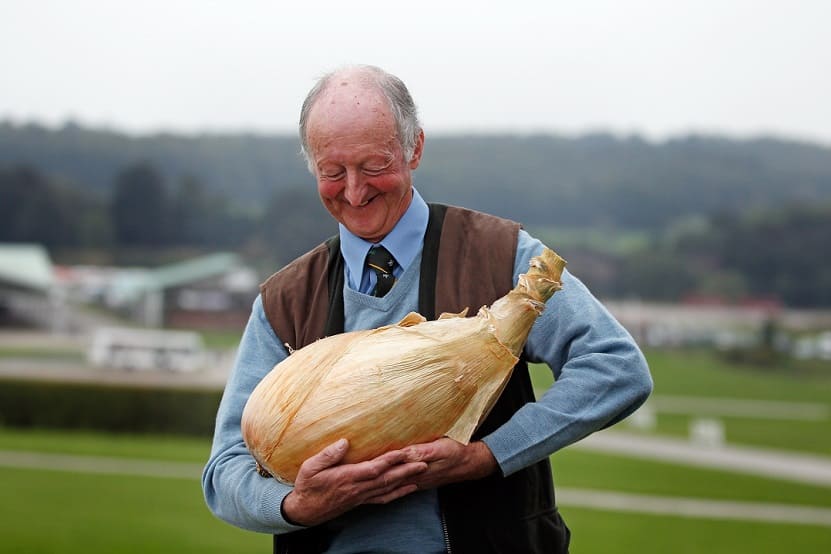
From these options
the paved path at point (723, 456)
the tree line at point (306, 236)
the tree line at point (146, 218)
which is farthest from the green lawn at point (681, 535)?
the tree line at point (146, 218)

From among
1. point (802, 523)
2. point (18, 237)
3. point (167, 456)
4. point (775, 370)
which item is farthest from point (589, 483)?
point (18, 237)

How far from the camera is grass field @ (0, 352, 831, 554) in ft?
55.4

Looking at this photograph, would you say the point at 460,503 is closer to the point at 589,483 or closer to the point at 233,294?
the point at 589,483

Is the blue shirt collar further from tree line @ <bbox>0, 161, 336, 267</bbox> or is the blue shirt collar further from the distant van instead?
tree line @ <bbox>0, 161, 336, 267</bbox>

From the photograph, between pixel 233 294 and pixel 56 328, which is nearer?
pixel 56 328

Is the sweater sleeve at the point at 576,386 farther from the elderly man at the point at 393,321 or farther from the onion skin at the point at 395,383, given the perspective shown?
the onion skin at the point at 395,383

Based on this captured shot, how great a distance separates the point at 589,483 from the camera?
2478 cm

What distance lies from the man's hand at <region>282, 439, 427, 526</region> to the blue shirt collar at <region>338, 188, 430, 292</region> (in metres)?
0.62

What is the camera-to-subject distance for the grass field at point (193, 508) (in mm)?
16875

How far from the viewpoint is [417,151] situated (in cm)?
296

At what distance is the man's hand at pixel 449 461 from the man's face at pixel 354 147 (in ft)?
2.09

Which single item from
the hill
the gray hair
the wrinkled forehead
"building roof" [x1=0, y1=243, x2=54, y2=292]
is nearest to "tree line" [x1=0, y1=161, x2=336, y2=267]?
"building roof" [x1=0, y1=243, x2=54, y2=292]

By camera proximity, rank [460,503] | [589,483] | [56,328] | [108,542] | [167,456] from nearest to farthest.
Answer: [460,503], [108,542], [589,483], [167,456], [56,328]

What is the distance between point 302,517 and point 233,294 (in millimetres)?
61908
